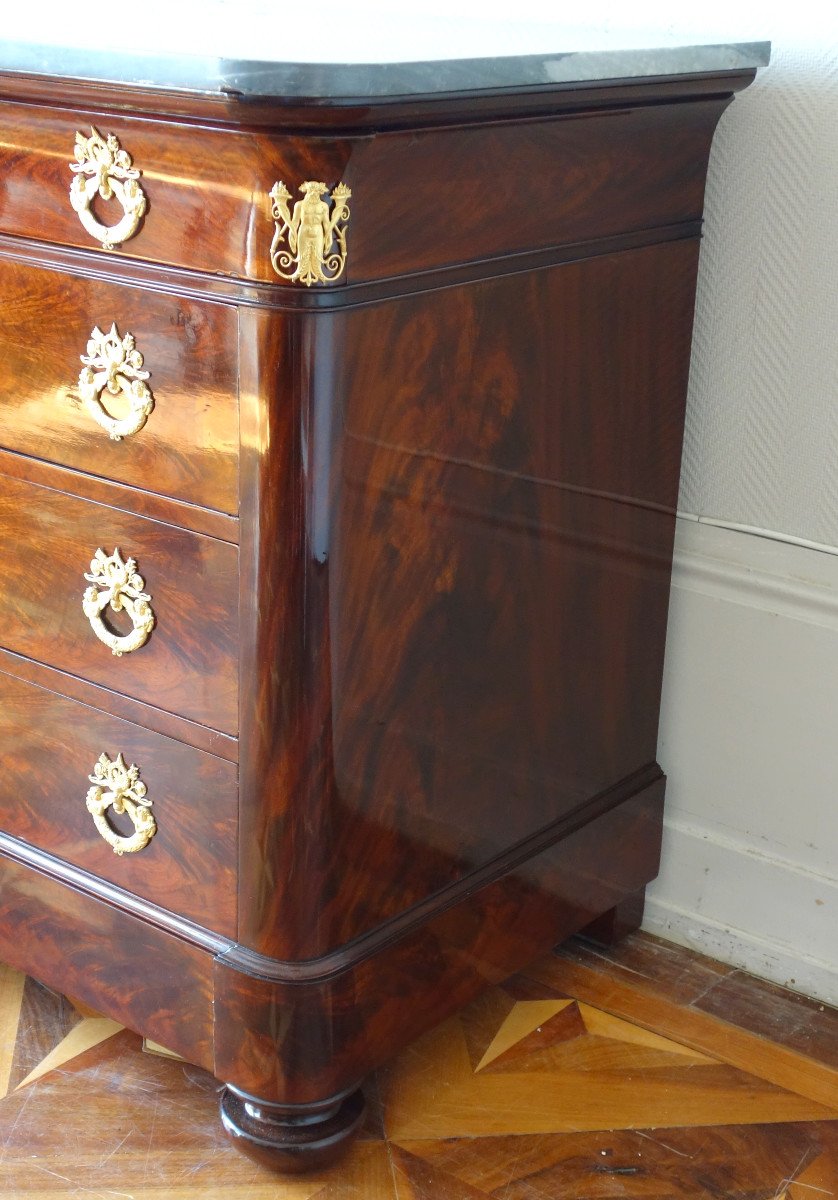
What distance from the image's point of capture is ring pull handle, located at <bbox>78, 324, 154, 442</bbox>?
43.4 inches

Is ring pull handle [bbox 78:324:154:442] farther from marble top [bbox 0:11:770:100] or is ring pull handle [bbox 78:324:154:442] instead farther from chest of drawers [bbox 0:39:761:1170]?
marble top [bbox 0:11:770:100]

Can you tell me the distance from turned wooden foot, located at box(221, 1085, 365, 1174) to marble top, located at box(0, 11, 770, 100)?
0.82m

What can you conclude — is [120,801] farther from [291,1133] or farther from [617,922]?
[617,922]

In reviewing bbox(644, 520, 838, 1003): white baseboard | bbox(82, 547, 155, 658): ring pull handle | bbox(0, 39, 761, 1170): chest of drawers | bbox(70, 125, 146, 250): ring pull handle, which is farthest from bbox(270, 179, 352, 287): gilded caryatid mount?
bbox(644, 520, 838, 1003): white baseboard

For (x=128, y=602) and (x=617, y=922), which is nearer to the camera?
(x=128, y=602)

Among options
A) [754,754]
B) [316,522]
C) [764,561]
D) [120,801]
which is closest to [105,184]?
[316,522]

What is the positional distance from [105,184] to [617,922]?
959 millimetres

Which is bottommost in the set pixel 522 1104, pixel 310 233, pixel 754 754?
pixel 522 1104

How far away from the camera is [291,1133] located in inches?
49.0

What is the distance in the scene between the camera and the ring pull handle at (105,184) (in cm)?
104

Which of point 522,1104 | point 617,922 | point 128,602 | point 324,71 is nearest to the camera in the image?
point 324,71

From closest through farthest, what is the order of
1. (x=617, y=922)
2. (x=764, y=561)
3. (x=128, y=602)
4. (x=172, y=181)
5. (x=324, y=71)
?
(x=324, y=71) → (x=172, y=181) → (x=128, y=602) → (x=764, y=561) → (x=617, y=922)

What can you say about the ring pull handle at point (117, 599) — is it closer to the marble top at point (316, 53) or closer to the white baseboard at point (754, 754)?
the marble top at point (316, 53)

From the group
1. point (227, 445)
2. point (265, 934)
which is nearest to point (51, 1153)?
point (265, 934)
